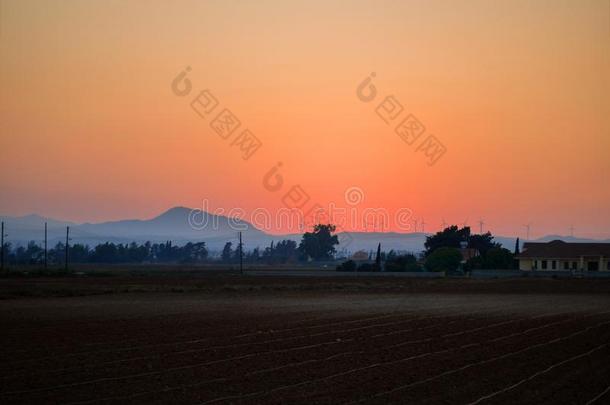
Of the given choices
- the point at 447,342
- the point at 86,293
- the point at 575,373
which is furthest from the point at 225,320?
the point at 86,293

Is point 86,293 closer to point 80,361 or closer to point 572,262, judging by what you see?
point 80,361

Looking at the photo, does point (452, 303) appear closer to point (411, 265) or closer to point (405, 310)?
point (405, 310)

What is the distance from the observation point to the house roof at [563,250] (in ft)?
344

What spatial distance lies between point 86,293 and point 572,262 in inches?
2800

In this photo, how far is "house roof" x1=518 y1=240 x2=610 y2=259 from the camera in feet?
344

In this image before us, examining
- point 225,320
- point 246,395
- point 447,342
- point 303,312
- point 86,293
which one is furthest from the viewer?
point 86,293

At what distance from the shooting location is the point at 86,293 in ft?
165

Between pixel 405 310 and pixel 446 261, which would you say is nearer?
pixel 405 310

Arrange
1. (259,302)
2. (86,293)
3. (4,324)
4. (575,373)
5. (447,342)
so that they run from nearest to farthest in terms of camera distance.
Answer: (575,373), (447,342), (4,324), (259,302), (86,293)

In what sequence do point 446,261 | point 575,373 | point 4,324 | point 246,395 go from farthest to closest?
point 446,261 < point 4,324 < point 575,373 < point 246,395

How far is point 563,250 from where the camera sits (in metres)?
107

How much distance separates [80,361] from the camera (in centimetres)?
1864

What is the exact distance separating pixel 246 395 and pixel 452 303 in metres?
30.1

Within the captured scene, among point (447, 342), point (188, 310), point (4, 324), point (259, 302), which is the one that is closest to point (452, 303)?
point (259, 302)
